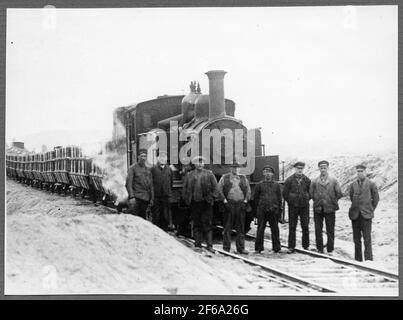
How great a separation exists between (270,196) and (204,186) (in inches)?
48.2

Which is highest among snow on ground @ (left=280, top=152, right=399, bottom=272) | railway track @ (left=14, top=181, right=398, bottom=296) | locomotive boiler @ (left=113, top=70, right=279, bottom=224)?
locomotive boiler @ (left=113, top=70, right=279, bottom=224)

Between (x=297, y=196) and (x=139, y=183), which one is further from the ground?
(x=139, y=183)

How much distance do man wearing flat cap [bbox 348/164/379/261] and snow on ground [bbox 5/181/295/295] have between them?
6.21 feet

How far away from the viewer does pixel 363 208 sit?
9.75m

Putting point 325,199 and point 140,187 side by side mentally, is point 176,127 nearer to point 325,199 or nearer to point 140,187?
point 140,187

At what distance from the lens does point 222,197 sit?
34.4ft

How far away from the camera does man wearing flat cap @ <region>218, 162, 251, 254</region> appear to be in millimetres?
10406

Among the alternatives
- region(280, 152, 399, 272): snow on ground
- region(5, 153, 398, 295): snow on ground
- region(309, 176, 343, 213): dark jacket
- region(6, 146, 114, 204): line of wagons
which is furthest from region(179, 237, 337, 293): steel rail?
region(6, 146, 114, 204): line of wagons

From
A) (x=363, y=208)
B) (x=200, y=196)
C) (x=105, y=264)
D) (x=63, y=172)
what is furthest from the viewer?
(x=63, y=172)

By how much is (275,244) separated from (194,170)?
2020 mm

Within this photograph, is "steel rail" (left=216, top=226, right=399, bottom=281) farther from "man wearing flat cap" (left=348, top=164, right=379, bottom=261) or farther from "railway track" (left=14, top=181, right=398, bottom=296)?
"man wearing flat cap" (left=348, top=164, right=379, bottom=261)

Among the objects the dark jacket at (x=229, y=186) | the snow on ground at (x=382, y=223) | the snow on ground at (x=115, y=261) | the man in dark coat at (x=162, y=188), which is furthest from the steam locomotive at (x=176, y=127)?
the snow on ground at (x=382, y=223)

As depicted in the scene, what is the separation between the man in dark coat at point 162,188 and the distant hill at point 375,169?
3.96m

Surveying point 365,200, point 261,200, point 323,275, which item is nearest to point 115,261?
point 261,200
